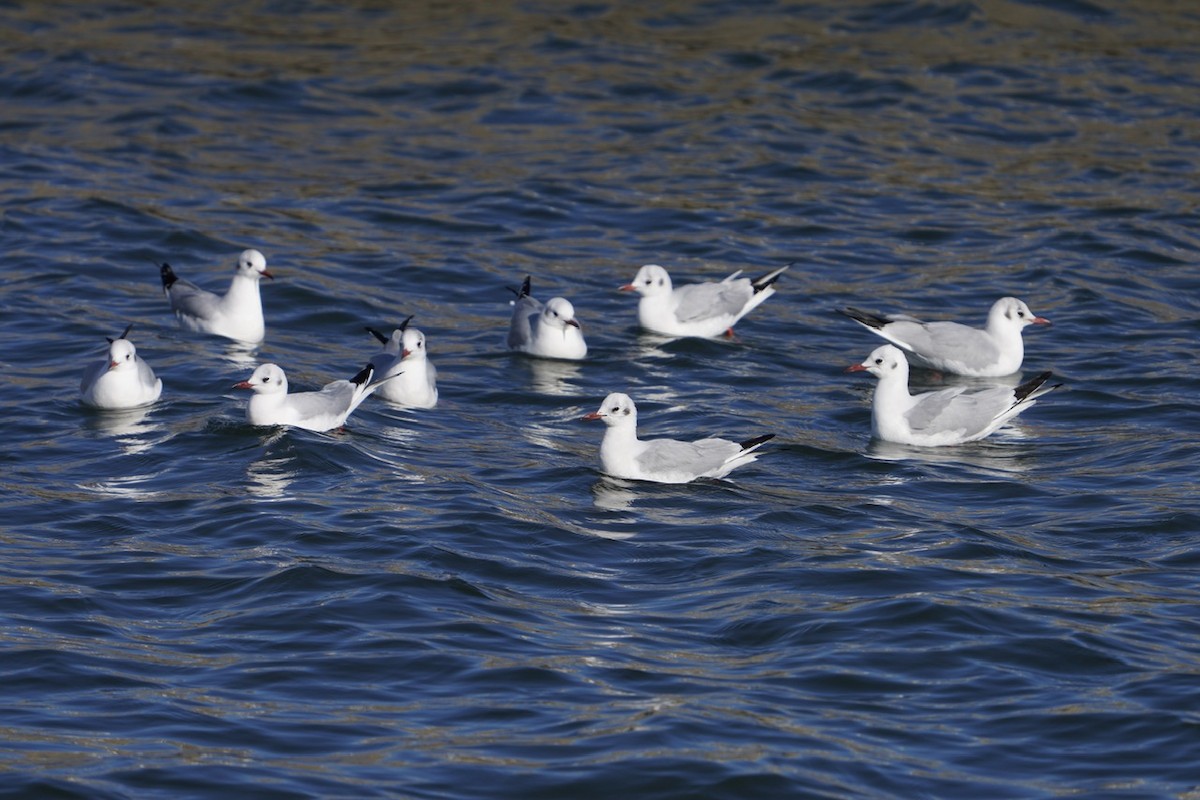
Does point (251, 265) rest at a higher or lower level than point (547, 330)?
higher

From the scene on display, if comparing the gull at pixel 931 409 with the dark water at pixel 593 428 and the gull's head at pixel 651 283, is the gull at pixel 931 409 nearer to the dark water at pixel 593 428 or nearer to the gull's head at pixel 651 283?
the dark water at pixel 593 428

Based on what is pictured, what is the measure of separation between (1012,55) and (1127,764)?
18268mm

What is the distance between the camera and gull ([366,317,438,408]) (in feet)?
48.6

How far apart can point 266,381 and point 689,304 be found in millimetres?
4819

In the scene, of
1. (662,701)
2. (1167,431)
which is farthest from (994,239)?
(662,701)

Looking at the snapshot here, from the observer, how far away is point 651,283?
1722 cm

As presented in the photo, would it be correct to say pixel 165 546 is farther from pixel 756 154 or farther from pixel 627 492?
pixel 756 154

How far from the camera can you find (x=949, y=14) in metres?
26.9

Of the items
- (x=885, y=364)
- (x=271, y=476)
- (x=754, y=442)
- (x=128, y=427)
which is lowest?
(x=271, y=476)

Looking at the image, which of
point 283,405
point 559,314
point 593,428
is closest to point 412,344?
point 283,405

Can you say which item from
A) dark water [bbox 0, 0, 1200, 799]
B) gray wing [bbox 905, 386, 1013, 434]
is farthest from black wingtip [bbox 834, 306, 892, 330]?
gray wing [bbox 905, 386, 1013, 434]

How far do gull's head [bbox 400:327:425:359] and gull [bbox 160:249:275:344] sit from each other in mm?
2275

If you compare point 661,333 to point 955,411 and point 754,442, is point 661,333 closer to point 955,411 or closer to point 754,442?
point 955,411

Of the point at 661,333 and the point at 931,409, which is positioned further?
the point at 661,333
